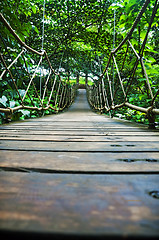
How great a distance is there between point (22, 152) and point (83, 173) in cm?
30

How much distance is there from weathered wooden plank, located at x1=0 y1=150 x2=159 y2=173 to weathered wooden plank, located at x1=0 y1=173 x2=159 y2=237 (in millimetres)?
49

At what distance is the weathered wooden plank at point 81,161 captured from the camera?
47 cm

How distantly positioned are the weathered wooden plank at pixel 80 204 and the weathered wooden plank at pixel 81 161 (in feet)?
0.16

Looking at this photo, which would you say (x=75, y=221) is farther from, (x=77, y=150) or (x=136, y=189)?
(x=77, y=150)

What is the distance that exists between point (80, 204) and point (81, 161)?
235 mm

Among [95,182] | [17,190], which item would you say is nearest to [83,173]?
[95,182]

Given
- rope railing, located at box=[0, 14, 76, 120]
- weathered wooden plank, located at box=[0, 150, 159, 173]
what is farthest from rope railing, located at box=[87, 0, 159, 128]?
rope railing, located at box=[0, 14, 76, 120]

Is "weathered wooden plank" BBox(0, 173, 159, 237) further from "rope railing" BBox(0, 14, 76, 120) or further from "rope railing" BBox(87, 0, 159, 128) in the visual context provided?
"rope railing" BBox(0, 14, 76, 120)

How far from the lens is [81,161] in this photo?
531 mm

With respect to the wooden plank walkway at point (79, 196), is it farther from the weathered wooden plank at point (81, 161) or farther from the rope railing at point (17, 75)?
the rope railing at point (17, 75)

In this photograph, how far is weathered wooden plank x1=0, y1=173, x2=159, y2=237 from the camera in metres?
0.24

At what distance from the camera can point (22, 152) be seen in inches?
24.8

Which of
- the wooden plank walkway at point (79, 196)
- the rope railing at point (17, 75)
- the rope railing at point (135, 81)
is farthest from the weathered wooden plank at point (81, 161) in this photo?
the rope railing at point (17, 75)

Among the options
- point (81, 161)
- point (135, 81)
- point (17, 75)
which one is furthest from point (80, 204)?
point (135, 81)
